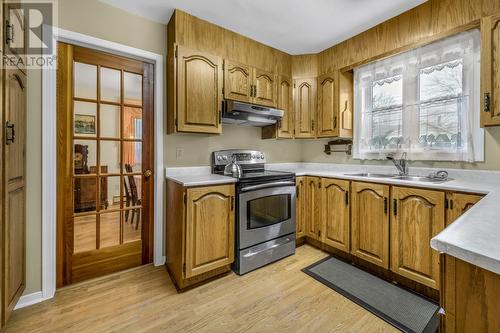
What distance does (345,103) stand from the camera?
2.83 meters

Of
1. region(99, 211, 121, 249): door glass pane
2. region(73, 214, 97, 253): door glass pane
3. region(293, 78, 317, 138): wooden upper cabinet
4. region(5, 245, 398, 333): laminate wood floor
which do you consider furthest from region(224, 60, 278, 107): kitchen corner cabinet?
region(5, 245, 398, 333): laminate wood floor

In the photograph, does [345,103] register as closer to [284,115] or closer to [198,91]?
[284,115]

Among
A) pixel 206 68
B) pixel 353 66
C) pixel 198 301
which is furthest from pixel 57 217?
pixel 353 66

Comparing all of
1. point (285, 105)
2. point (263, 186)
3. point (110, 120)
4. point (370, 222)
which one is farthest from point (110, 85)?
point (370, 222)

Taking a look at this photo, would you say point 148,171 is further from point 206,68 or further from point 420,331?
point 420,331

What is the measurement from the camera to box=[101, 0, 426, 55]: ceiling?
2.06 m

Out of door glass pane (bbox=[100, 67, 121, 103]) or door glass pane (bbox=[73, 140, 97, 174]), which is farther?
door glass pane (bbox=[100, 67, 121, 103])

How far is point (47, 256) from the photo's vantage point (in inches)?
70.6

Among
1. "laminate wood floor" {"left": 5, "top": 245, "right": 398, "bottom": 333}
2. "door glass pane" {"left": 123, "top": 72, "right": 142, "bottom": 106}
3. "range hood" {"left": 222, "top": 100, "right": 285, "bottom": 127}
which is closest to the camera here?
"laminate wood floor" {"left": 5, "top": 245, "right": 398, "bottom": 333}

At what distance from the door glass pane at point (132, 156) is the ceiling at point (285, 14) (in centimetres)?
127

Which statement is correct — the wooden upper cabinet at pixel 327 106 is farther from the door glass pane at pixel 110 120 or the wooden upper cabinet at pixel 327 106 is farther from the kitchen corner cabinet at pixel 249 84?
the door glass pane at pixel 110 120

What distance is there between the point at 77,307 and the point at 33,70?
184 cm

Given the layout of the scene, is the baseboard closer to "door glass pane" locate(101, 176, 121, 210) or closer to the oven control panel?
"door glass pane" locate(101, 176, 121, 210)

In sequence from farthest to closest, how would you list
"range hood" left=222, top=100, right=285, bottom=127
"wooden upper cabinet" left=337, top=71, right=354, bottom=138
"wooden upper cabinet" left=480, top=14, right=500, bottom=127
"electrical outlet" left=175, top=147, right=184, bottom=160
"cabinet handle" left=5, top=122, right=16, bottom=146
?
"wooden upper cabinet" left=337, top=71, right=354, bottom=138 → "electrical outlet" left=175, top=147, right=184, bottom=160 → "range hood" left=222, top=100, right=285, bottom=127 → "wooden upper cabinet" left=480, top=14, right=500, bottom=127 → "cabinet handle" left=5, top=122, right=16, bottom=146
